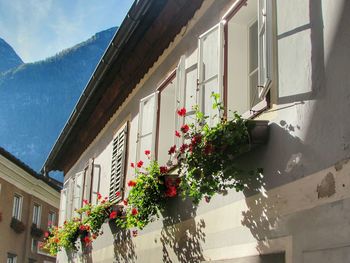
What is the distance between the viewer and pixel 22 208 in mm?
24156

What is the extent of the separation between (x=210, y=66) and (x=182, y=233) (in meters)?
1.80

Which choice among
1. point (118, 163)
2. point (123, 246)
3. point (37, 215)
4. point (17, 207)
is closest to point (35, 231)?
point (37, 215)

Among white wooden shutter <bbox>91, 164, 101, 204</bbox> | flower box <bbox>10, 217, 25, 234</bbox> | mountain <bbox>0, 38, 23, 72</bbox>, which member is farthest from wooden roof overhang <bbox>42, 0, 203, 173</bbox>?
mountain <bbox>0, 38, 23, 72</bbox>

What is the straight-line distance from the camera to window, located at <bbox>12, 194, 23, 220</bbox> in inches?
931

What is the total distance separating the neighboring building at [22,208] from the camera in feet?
72.6

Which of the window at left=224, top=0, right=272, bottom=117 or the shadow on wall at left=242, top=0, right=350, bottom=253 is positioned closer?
the shadow on wall at left=242, top=0, right=350, bottom=253

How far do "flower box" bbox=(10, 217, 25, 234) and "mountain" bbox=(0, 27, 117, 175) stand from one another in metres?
43.5

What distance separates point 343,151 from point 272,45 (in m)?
1.33

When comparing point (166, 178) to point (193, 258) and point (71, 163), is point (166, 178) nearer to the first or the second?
point (193, 258)

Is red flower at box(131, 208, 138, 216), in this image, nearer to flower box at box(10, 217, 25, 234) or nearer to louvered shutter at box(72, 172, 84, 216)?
louvered shutter at box(72, 172, 84, 216)

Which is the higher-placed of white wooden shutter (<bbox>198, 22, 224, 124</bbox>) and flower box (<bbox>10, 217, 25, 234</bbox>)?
flower box (<bbox>10, 217, 25, 234</bbox>)

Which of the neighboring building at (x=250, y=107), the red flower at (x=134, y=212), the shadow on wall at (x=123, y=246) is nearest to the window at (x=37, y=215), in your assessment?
the neighboring building at (x=250, y=107)

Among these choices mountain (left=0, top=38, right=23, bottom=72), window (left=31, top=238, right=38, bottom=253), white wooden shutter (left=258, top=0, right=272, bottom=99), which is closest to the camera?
white wooden shutter (left=258, top=0, right=272, bottom=99)

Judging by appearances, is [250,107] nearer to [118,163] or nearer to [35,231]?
[118,163]
